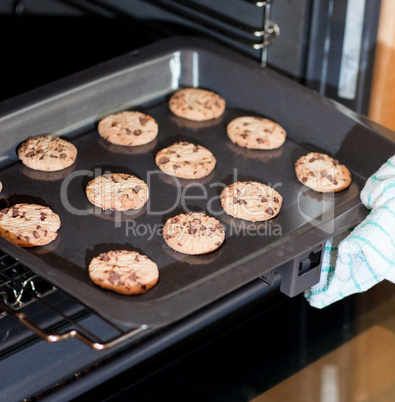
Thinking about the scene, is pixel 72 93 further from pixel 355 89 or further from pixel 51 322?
pixel 355 89

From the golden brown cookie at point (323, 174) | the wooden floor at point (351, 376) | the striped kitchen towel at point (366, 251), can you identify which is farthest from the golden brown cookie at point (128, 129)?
the wooden floor at point (351, 376)

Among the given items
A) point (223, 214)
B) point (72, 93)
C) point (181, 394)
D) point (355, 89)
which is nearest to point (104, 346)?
point (181, 394)

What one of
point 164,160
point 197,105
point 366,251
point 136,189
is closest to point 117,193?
point 136,189

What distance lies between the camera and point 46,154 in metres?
Answer: 1.69

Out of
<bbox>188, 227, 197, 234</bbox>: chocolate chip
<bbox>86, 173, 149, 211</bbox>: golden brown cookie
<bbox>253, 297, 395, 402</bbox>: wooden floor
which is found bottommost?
<bbox>253, 297, 395, 402</bbox>: wooden floor

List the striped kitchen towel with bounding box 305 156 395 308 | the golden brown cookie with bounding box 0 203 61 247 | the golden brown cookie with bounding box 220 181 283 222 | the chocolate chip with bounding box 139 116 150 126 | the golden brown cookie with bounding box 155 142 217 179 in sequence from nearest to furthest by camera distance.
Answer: the striped kitchen towel with bounding box 305 156 395 308
the golden brown cookie with bounding box 0 203 61 247
the golden brown cookie with bounding box 220 181 283 222
the golden brown cookie with bounding box 155 142 217 179
the chocolate chip with bounding box 139 116 150 126

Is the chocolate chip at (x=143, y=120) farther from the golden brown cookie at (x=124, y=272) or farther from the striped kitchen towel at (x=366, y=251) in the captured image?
the striped kitchen towel at (x=366, y=251)

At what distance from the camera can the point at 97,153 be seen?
70.4 inches

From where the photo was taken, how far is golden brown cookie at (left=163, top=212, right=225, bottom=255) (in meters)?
1.53

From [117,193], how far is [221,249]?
0.91 ft

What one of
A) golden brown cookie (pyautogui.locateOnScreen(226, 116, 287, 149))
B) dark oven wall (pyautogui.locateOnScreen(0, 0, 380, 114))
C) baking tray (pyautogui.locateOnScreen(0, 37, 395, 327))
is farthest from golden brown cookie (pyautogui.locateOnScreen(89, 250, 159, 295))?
dark oven wall (pyautogui.locateOnScreen(0, 0, 380, 114))

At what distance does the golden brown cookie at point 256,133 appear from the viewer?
5.93ft

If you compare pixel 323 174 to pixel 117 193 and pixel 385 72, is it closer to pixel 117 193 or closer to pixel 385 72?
pixel 385 72

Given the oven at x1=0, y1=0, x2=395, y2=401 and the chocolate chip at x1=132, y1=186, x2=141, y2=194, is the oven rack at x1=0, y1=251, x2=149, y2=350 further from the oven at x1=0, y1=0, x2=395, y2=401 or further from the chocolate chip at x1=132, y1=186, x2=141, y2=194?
the chocolate chip at x1=132, y1=186, x2=141, y2=194
